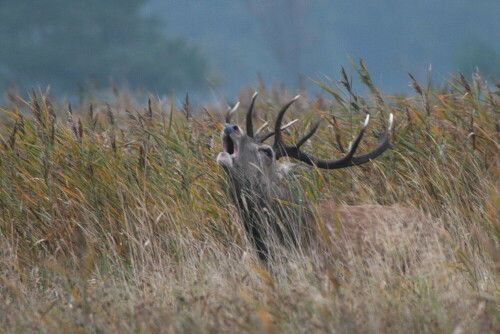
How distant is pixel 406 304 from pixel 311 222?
5.69 feet

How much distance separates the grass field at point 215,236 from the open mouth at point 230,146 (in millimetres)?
350

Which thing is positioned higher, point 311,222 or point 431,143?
point 431,143

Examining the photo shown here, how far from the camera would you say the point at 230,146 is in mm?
5383

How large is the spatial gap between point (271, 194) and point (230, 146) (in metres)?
0.45

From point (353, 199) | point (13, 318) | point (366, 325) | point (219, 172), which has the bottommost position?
point (366, 325)

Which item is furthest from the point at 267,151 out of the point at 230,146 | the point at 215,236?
the point at 215,236

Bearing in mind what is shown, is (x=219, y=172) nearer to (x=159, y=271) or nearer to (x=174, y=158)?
(x=174, y=158)

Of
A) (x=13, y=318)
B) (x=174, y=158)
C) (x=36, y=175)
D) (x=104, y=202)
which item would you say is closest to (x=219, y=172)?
(x=174, y=158)

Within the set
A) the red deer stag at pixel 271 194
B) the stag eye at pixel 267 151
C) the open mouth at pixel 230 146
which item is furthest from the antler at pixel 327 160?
the open mouth at pixel 230 146

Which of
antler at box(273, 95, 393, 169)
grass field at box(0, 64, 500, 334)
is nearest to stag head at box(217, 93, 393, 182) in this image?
antler at box(273, 95, 393, 169)

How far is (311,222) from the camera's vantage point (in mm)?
5184

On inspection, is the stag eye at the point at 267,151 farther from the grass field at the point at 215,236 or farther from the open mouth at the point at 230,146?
the grass field at the point at 215,236

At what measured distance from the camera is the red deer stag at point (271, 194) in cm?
509

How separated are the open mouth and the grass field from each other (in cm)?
35
